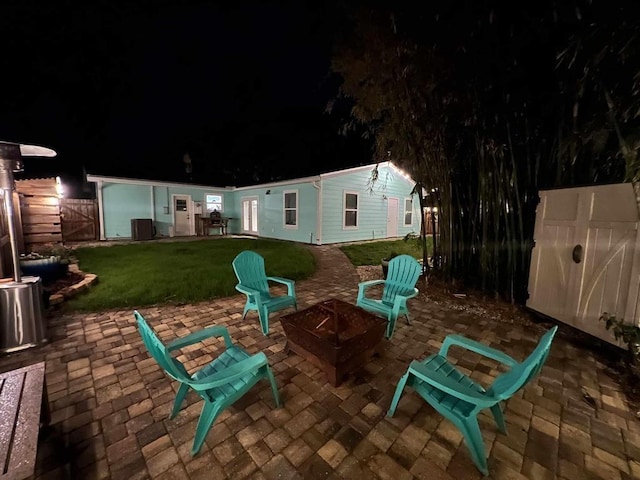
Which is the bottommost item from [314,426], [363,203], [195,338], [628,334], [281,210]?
[314,426]

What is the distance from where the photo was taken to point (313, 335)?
2.10 meters

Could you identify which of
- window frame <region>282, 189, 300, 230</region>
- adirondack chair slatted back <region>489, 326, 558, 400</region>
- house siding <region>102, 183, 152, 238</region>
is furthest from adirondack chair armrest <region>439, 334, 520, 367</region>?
house siding <region>102, 183, 152, 238</region>

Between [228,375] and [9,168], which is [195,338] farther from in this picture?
[9,168]

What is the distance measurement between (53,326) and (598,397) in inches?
213

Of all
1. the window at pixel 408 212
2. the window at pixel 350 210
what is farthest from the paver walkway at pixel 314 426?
the window at pixel 408 212

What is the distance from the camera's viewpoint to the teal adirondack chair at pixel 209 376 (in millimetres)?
1393

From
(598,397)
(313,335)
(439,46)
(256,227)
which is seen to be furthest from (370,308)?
(256,227)

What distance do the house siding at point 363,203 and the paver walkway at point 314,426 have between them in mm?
7165

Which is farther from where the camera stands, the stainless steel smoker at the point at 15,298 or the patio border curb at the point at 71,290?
the patio border curb at the point at 71,290

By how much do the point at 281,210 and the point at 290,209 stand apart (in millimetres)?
537

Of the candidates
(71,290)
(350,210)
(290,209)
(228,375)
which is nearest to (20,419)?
(228,375)

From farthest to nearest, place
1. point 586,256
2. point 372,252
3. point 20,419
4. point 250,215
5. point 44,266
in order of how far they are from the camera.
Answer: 1. point 250,215
2. point 372,252
3. point 44,266
4. point 586,256
5. point 20,419

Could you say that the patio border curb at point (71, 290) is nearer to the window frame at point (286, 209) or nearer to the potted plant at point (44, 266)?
the potted plant at point (44, 266)

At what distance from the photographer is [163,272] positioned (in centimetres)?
521
